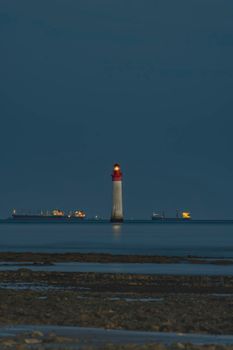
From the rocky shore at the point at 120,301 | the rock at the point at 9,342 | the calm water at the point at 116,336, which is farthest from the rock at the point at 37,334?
the rocky shore at the point at 120,301

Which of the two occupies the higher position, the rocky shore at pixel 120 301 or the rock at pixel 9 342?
the rocky shore at pixel 120 301

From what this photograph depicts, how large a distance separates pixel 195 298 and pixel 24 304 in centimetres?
625

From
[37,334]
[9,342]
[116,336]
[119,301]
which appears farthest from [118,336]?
[119,301]


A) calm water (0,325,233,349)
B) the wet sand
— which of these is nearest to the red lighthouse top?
the wet sand

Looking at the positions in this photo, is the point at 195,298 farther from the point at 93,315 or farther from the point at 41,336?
the point at 41,336

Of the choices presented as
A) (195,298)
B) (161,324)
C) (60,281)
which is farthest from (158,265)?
(161,324)

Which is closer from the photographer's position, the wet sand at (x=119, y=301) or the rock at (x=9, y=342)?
the rock at (x=9, y=342)

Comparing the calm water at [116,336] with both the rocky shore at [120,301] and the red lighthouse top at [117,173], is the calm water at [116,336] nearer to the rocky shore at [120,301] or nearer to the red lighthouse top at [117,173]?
the rocky shore at [120,301]

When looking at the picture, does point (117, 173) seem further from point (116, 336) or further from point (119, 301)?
point (116, 336)

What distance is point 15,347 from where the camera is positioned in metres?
17.4

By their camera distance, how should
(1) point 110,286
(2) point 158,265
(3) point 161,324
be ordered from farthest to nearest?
(2) point 158,265 → (1) point 110,286 → (3) point 161,324

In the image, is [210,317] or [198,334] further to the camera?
[210,317]

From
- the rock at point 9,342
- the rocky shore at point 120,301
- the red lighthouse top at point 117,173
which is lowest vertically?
the rock at point 9,342

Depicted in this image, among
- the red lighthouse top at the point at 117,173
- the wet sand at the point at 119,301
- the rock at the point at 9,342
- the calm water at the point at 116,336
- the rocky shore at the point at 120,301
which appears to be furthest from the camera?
the red lighthouse top at the point at 117,173
